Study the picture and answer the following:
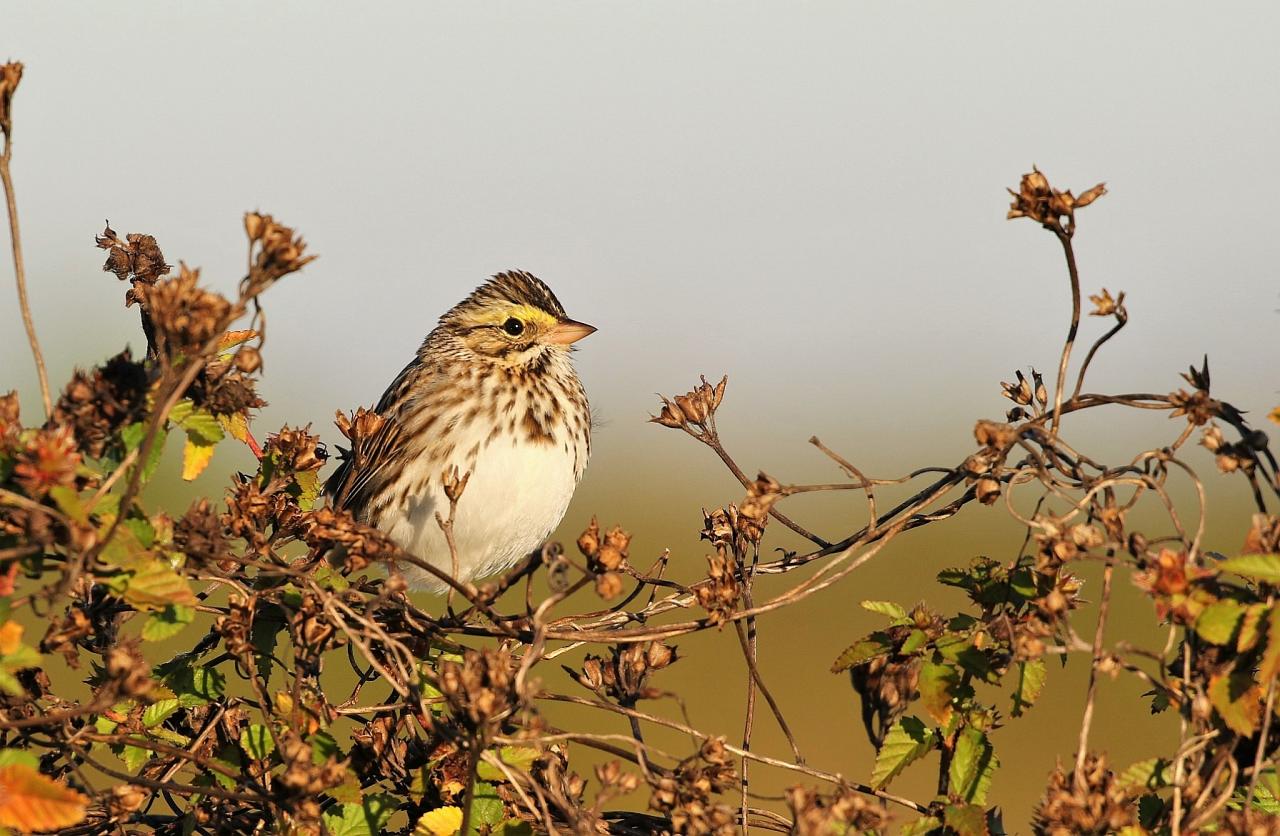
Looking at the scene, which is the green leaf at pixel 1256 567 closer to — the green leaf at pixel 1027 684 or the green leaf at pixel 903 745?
the green leaf at pixel 1027 684

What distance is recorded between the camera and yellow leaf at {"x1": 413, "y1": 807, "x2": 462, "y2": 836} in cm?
325

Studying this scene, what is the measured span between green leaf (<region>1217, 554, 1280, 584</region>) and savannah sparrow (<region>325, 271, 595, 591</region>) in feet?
11.1

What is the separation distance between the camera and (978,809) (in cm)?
299

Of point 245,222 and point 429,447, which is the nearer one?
point 245,222

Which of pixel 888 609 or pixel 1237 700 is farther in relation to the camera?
pixel 888 609

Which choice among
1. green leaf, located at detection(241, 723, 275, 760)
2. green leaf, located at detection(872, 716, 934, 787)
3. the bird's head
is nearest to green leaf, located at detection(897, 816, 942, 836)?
green leaf, located at detection(872, 716, 934, 787)

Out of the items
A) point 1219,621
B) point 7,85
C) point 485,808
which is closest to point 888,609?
point 1219,621

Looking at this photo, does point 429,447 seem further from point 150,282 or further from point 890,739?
point 890,739

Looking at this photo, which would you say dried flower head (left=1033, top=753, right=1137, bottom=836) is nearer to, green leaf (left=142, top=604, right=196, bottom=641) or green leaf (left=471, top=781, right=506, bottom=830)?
green leaf (left=471, top=781, right=506, bottom=830)

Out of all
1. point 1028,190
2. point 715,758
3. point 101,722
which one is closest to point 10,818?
point 101,722

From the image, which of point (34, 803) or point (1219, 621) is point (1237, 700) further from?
point (34, 803)

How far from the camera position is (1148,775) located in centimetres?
290

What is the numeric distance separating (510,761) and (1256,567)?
162 cm

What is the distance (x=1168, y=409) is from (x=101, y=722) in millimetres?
2494
